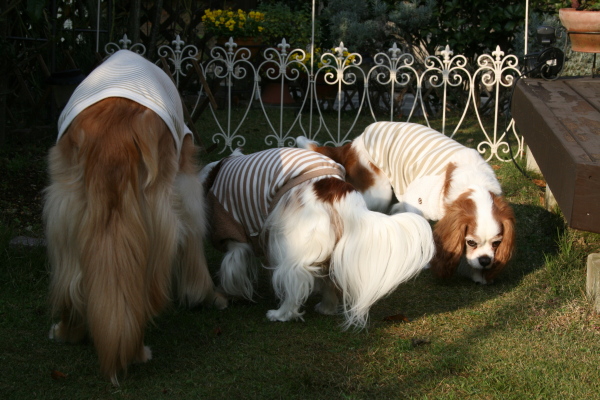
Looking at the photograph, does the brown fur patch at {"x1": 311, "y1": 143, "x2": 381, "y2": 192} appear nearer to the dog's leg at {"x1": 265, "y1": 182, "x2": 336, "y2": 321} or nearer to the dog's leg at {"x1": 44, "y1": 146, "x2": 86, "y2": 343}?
the dog's leg at {"x1": 265, "y1": 182, "x2": 336, "y2": 321}

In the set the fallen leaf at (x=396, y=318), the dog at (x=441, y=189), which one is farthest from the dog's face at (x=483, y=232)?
the fallen leaf at (x=396, y=318)

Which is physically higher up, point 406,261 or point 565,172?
point 565,172

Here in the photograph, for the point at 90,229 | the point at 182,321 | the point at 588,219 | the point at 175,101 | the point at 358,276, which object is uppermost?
the point at 175,101

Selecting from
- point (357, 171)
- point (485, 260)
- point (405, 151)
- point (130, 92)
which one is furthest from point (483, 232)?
point (130, 92)

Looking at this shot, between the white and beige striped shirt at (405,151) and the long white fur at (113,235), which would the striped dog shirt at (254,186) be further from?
the white and beige striped shirt at (405,151)

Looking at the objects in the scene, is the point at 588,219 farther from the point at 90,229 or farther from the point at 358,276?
the point at 90,229

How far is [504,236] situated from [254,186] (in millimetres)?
1429

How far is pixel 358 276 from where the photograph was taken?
3.06 m

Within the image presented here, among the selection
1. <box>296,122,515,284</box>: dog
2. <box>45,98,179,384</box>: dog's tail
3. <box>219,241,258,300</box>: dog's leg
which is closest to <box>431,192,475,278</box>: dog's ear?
<box>296,122,515,284</box>: dog

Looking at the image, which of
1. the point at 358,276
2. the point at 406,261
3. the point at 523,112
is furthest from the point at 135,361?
the point at 523,112

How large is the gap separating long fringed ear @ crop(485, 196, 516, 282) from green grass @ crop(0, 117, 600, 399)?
0.20 meters

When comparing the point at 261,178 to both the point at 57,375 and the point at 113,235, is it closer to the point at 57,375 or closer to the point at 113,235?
the point at 113,235

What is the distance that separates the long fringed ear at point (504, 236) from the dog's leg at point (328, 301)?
38.6 inches

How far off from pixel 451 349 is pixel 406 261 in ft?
1.54
